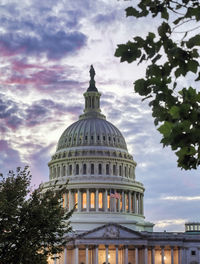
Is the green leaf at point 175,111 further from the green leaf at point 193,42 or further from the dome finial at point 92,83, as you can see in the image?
the dome finial at point 92,83

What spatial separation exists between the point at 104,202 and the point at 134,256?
17.8 metres

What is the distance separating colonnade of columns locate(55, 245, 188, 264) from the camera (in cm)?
12269

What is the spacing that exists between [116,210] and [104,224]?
36.5 feet

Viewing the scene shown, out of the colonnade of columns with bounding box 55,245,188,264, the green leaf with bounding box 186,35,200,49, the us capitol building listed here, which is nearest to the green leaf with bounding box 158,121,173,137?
the green leaf with bounding box 186,35,200,49

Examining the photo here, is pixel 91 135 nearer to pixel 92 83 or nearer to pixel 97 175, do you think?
pixel 97 175

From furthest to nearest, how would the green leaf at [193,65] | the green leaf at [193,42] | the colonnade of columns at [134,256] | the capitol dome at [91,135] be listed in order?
the capitol dome at [91,135], the colonnade of columns at [134,256], the green leaf at [193,65], the green leaf at [193,42]

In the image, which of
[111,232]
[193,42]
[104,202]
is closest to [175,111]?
[193,42]

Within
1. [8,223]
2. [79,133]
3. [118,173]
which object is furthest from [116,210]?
[8,223]

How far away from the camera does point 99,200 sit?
457 feet

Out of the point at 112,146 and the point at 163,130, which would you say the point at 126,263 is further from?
the point at 163,130

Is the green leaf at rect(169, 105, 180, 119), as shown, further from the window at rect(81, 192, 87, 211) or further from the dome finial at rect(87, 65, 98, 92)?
the dome finial at rect(87, 65, 98, 92)

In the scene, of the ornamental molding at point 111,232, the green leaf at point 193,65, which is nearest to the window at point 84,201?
the ornamental molding at point 111,232

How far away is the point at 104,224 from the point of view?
127812mm

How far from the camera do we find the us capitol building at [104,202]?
123500 millimetres
